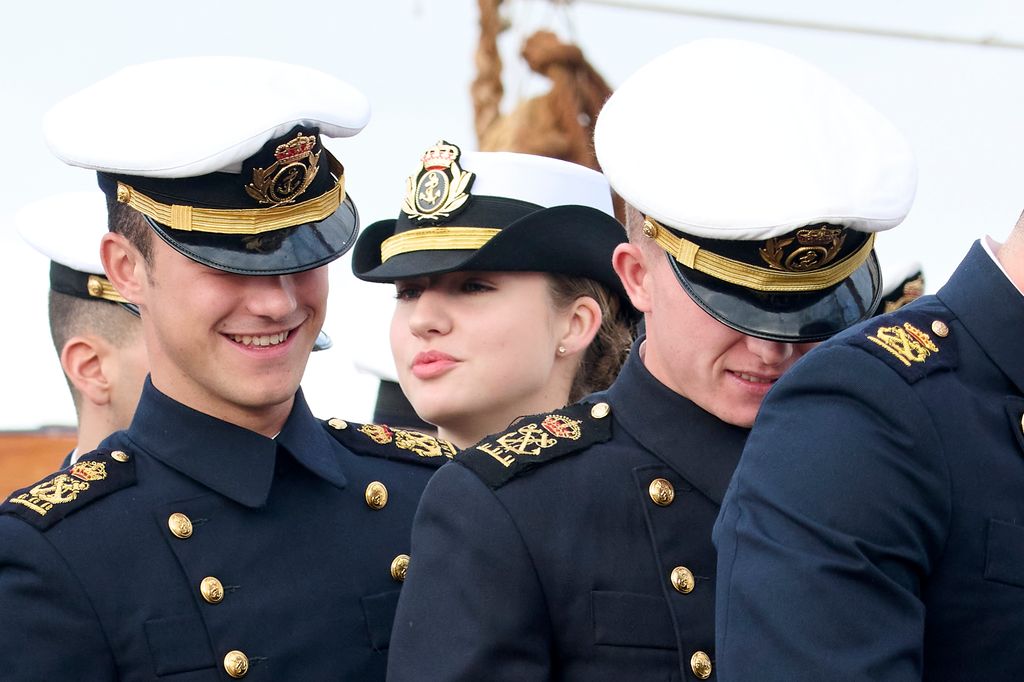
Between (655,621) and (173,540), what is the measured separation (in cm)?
93

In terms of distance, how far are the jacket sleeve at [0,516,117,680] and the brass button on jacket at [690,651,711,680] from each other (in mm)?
1046

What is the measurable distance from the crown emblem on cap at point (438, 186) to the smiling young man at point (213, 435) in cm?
52

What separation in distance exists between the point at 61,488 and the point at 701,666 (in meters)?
1.26

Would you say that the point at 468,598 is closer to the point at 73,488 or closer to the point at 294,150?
the point at 73,488

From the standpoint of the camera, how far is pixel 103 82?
3.20 m

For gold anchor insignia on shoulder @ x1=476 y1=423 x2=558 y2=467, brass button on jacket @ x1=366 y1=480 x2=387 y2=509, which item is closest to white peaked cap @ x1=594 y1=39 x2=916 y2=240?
gold anchor insignia on shoulder @ x1=476 y1=423 x2=558 y2=467

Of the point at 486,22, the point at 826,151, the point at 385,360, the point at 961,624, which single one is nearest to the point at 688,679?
the point at 961,624

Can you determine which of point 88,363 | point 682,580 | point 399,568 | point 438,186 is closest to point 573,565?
point 682,580

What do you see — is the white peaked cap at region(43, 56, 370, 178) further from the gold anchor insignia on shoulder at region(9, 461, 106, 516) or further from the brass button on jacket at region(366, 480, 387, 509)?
the brass button on jacket at region(366, 480, 387, 509)

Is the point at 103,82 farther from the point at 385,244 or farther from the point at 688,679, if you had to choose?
the point at 688,679

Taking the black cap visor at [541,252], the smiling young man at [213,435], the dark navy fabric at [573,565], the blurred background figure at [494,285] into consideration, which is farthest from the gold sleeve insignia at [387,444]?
the dark navy fabric at [573,565]

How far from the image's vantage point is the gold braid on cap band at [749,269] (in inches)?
108

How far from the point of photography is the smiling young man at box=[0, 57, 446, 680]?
2.92 metres

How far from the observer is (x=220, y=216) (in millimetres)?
3047
